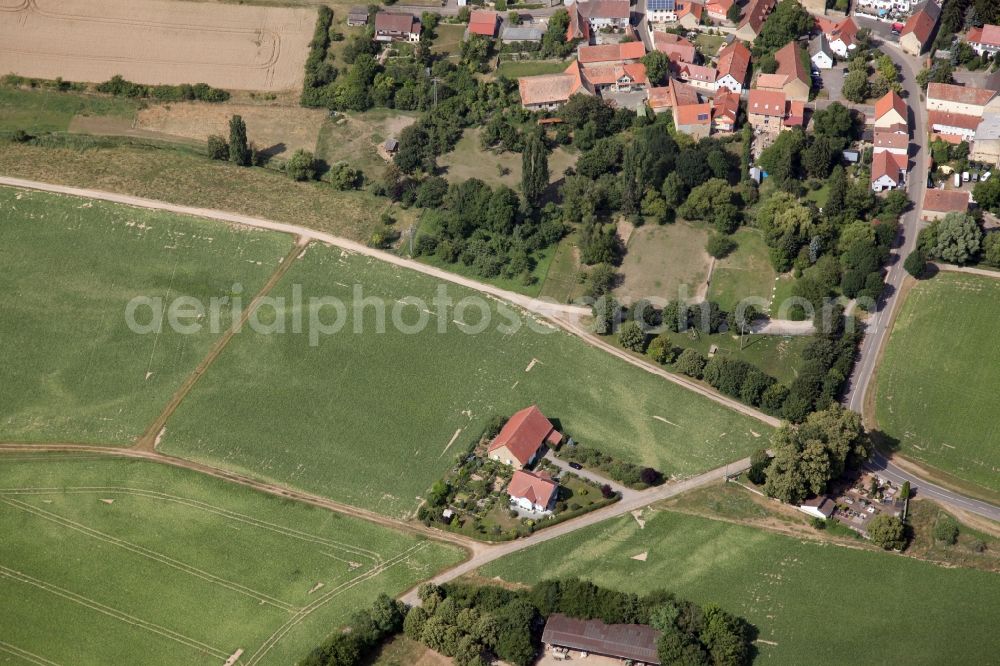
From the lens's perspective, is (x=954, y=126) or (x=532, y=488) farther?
(x=954, y=126)

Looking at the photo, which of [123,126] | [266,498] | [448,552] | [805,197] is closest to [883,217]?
[805,197]

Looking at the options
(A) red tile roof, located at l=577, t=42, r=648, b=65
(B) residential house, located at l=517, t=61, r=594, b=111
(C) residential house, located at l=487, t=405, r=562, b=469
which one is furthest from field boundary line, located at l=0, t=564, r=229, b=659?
(A) red tile roof, located at l=577, t=42, r=648, b=65

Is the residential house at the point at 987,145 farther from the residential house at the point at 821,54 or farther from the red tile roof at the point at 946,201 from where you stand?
the residential house at the point at 821,54

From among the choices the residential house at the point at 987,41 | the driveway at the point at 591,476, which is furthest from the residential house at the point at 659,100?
the driveway at the point at 591,476

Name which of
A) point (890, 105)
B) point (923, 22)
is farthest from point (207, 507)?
point (923, 22)

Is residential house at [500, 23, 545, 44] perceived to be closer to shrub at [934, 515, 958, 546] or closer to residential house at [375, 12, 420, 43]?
residential house at [375, 12, 420, 43]

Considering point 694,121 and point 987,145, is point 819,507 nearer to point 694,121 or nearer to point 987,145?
point 694,121
